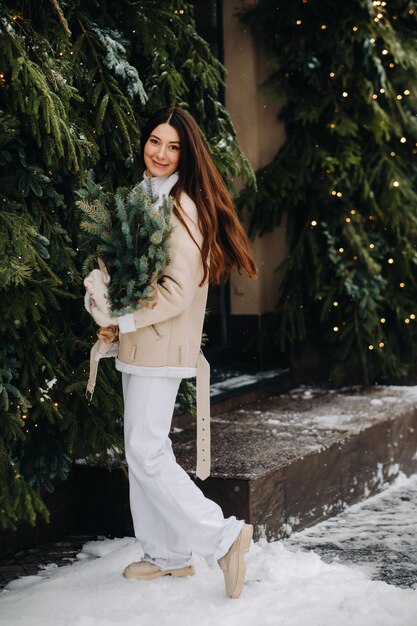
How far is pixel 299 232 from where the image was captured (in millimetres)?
8719

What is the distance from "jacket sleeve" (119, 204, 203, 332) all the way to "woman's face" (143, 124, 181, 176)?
278 mm

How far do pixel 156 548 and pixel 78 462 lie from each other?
131 cm

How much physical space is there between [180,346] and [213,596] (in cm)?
109

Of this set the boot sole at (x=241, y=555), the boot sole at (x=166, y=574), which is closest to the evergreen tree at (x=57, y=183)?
the boot sole at (x=166, y=574)

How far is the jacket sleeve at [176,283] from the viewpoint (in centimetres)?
473

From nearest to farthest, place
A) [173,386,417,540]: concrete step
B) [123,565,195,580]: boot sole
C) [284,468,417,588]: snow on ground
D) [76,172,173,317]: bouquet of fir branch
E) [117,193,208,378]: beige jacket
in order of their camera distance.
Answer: [76,172,173,317]: bouquet of fir branch, [117,193,208,378]: beige jacket, [123,565,195,580]: boot sole, [284,468,417,588]: snow on ground, [173,386,417,540]: concrete step

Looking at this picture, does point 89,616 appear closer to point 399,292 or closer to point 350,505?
point 350,505

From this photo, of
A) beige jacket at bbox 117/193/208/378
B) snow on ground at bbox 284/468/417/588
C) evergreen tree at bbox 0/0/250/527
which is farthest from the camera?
snow on ground at bbox 284/468/417/588

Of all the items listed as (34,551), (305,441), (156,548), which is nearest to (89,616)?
(156,548)

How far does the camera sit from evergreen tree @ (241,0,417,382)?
27.6ft

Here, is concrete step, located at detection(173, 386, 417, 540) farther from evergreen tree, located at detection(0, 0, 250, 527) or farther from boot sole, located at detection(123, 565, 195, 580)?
boot sole, located at detection(123, 565, 195, 580)

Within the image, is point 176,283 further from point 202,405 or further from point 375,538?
point 375,538

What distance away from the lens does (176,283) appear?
15.6ft

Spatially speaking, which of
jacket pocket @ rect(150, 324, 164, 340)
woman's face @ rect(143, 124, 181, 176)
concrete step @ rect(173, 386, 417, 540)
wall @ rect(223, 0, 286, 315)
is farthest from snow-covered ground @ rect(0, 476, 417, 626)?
wall @ rect(223, 0, 286, 315)
